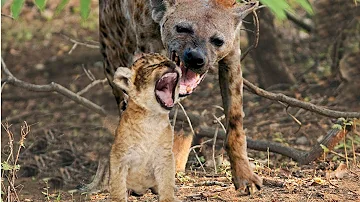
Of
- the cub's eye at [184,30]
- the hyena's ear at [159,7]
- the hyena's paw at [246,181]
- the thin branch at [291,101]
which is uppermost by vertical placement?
the hyena's ear at [159,7]

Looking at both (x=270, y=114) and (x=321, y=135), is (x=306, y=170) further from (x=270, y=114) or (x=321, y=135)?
(x=270, y=114)

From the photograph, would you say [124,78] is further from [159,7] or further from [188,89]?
[159,7]

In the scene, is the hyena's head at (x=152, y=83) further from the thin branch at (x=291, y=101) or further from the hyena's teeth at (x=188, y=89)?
Result: the thin branch at (x=291, y=101)

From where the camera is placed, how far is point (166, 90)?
10.1 feet

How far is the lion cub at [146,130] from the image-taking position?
3088 mm

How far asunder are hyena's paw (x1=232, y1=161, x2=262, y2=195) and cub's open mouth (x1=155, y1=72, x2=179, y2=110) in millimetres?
1589

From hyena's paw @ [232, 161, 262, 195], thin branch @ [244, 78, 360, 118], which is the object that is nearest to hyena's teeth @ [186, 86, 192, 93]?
hyena's paw @ [232, 161, 262, 195]

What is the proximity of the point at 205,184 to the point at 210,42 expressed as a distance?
34.6 inches

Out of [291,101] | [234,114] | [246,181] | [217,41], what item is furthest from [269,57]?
[217,41]

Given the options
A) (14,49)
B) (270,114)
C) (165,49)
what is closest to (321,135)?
(270,114)

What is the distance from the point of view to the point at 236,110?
504cm

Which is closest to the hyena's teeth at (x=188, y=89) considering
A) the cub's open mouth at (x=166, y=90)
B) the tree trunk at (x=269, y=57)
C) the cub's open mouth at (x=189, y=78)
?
the cub's open mouth at (x=189, y=78)

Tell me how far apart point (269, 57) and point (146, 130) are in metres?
5.01

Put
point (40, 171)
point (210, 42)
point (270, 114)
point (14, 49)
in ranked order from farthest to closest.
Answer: point (14, 49)
point (270, 114)
point (40, 171)
point (210, 42)
